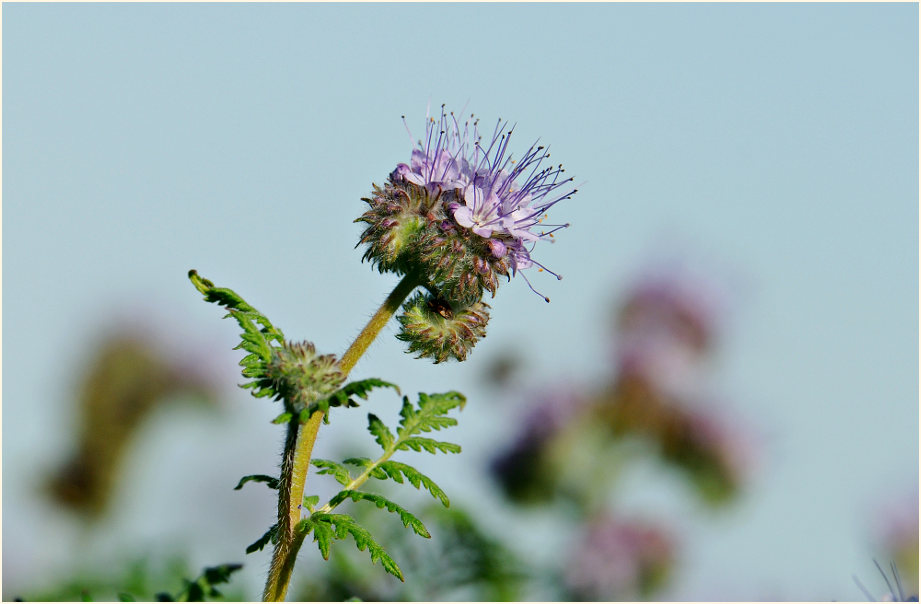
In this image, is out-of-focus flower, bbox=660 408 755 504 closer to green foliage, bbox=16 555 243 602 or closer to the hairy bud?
green foliage, bbox=16 555 243 602

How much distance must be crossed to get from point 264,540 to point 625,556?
4.75 metres

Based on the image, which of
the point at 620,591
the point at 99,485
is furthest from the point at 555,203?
the point at 99,485

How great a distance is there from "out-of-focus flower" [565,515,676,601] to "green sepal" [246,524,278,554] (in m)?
3.95

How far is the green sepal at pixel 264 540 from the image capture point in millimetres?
2191

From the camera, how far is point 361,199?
8.81ft

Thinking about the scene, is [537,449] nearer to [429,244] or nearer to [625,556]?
[625,556]

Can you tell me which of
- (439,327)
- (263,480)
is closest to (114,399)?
(439,327)

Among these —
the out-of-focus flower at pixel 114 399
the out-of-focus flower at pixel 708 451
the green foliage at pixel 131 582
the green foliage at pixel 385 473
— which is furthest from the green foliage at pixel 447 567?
the out-of-focus flower at pixel 114 399

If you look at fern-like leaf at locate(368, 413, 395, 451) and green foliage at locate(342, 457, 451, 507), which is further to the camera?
fern-like leaf at locate(368, 413, 395, 451)

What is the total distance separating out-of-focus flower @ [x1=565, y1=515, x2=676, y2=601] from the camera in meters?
6.21

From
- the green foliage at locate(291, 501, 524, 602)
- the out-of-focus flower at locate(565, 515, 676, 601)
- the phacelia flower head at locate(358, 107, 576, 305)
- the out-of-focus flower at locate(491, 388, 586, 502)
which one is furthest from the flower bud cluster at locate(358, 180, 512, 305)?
the out-of-focus flower at locate(491, 388, 586, 502)

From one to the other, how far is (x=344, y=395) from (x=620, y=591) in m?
4.76

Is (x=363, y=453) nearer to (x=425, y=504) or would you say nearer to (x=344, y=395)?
(x=425, y=504)

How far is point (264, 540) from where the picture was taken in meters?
2.21
